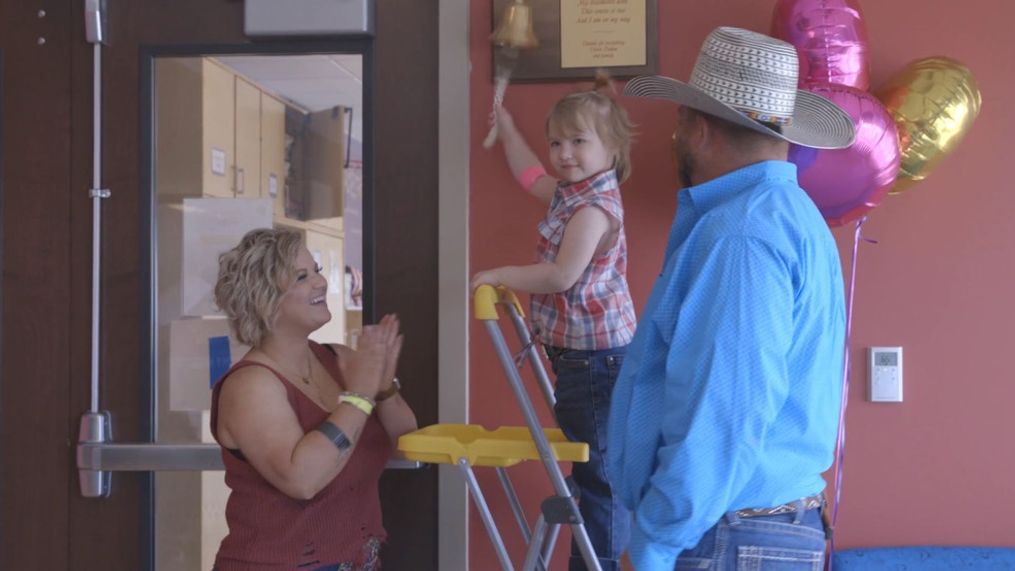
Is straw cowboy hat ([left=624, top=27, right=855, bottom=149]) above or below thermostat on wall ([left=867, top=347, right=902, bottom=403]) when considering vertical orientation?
above

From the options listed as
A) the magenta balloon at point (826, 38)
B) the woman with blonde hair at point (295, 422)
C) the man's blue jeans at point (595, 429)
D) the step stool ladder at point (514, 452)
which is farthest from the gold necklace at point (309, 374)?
the magenta balloon at point (826, 38)

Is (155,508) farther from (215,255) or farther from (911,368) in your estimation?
(911,368)

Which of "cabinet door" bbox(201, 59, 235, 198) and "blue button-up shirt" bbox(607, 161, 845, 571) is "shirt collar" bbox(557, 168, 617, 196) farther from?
"cabinet door" bbox(201, 59, 235, 198)

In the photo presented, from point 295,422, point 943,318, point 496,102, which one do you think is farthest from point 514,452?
point 943,318

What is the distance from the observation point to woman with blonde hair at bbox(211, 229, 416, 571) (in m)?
2.24

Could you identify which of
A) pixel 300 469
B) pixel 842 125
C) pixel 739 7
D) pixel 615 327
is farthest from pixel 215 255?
pixel 842 125

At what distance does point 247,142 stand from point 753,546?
1.91m

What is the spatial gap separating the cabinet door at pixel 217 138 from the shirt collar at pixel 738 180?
1.67 metres

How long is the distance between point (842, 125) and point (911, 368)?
93 centimetres

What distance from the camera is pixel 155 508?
9.80 ft

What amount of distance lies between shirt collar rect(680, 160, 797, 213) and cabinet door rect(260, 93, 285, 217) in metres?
1.57

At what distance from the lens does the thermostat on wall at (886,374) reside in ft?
8.94

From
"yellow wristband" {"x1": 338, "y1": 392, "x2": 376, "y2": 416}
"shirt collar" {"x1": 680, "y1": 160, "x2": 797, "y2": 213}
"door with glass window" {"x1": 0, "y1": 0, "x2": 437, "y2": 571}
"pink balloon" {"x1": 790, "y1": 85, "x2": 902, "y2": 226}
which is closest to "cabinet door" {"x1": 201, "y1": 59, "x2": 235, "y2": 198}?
"door with glass window" {"x1": 0, "y1": 0, "x2": 437, "y2": 571}

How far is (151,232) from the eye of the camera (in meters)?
2.97
